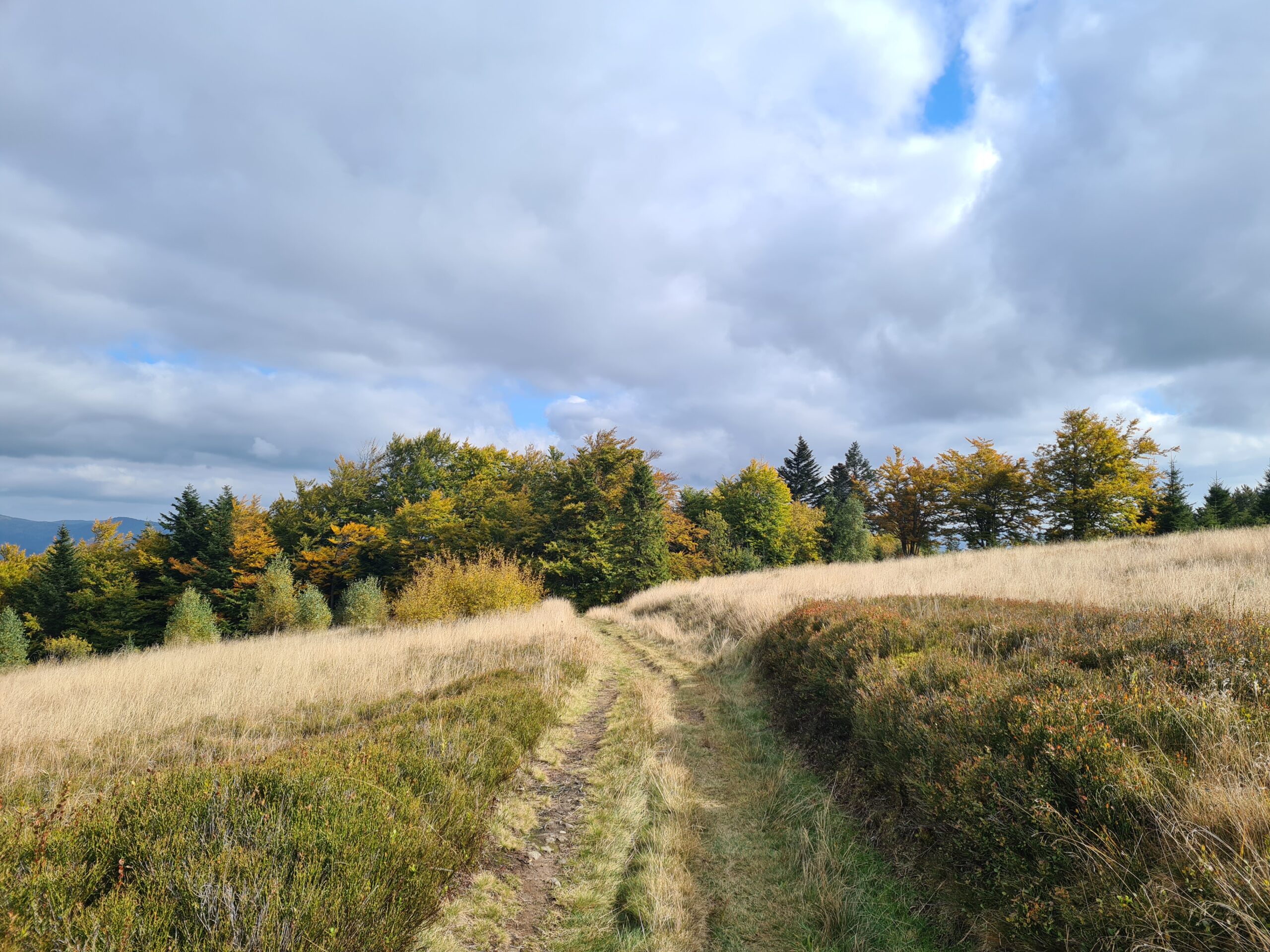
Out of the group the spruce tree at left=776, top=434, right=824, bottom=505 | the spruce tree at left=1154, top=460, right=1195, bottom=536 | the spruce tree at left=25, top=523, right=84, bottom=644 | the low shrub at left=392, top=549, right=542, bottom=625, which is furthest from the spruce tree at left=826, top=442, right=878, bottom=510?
the spruce tree at left=25, top=523, right=84, bottom=644

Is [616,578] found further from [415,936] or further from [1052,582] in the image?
[415,936]

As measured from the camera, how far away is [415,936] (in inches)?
139

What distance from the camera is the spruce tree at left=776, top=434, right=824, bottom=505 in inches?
2685

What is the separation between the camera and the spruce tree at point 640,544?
3231 centimetres

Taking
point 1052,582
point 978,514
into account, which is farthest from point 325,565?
point 978,514

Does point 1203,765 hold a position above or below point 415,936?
above

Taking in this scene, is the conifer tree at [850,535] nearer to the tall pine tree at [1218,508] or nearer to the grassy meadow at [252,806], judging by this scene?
the tall pine tree at [1218,508]

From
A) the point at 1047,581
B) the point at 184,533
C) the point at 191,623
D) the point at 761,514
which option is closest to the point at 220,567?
the point at 184,533

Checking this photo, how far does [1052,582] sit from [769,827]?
9721mm

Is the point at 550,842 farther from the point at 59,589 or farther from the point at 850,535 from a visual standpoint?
the point at 59,589

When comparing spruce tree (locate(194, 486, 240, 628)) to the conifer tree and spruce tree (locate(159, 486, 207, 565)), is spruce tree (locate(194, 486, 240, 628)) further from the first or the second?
the conifer tree

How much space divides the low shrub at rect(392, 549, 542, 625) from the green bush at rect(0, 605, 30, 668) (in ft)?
64.9

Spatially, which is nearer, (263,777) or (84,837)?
(84,837)

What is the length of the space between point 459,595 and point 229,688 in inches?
384
